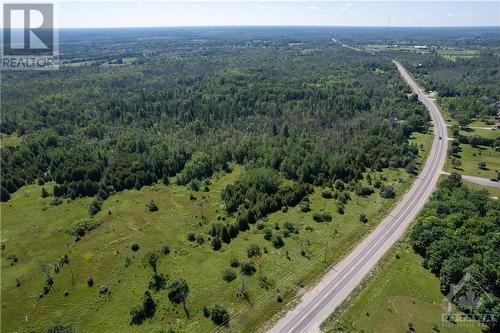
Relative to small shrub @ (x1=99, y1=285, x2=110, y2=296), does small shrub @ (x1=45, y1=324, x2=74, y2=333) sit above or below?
above

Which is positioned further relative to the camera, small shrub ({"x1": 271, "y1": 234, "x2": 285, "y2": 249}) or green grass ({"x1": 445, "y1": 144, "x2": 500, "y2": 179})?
green grass ({"x1": 445, "y1": 144, "x2": 500, "y2": 179})

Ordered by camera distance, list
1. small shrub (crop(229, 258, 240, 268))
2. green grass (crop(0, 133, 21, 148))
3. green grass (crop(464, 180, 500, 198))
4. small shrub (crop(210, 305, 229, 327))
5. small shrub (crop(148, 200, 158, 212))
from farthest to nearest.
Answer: green grass (crop(0, 133, 21, 148)) < green grass (crop(464, 180, 500, 198)) < small shrub (crop(148, 200, 158, 212)) < small shrub (crop(229, 258, 240, 268)) < small shrub (crop(210, 305, 229, 327))

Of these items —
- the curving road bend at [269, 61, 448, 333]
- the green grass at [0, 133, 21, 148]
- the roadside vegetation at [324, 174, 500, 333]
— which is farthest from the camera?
the green grass at [0, 133, 21, 148]

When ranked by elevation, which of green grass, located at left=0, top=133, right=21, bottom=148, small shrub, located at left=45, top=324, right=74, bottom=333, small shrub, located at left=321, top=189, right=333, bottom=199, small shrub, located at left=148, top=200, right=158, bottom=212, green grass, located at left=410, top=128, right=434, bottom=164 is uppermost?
green grass, located at left=410, top=128, right=434, bottom=164

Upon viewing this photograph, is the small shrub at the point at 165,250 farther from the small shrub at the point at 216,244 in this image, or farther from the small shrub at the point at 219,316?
the small shrub at the point at 219,316

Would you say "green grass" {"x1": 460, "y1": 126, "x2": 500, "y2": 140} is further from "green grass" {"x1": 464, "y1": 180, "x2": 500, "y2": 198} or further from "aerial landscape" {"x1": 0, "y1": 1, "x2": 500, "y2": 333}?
"green grass" {"x1": 464, "y1": 180, "x2": 500, "y2": 198}

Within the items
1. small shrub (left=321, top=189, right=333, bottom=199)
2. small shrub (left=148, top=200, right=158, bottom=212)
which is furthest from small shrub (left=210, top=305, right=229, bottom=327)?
small shrub (left=321, top=189, right=333, bottom=199)

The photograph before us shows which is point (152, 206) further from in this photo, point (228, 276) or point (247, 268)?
point (247, 268)

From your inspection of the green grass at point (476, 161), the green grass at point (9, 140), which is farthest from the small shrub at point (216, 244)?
the green grass at point (9, 140)
